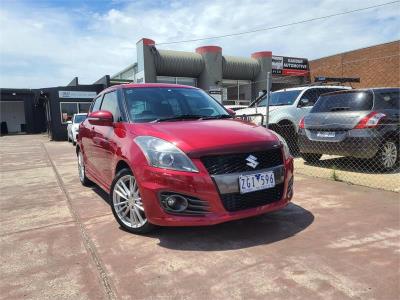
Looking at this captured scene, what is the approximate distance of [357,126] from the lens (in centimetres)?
600

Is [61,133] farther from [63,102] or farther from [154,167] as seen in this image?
[154,167]

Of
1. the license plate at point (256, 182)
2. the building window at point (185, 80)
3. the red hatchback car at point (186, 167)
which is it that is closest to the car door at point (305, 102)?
the red hatchback car at point (186, 167)

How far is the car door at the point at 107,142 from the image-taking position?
4096 mm

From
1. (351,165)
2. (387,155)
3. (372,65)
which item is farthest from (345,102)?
(372,65)

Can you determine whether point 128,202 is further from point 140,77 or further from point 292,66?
point 292,66

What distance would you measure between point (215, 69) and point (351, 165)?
733 inches

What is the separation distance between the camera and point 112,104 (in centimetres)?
461

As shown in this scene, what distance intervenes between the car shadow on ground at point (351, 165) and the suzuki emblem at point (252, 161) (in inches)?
149

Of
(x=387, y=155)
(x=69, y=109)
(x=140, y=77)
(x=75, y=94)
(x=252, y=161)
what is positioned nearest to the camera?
(x=252, y=161)

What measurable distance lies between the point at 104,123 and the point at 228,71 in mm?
22296

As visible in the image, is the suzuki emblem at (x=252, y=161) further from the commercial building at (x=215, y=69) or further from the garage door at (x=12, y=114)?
the garage door at (x=12, y=114)

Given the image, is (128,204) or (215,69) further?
(215,69)

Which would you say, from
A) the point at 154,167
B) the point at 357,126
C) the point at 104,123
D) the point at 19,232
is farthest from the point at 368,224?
the point at 19,232

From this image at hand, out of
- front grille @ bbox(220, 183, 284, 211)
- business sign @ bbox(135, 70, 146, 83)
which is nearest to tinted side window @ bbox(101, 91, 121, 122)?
front grille @ bbox(220, 183, 284, 211)
